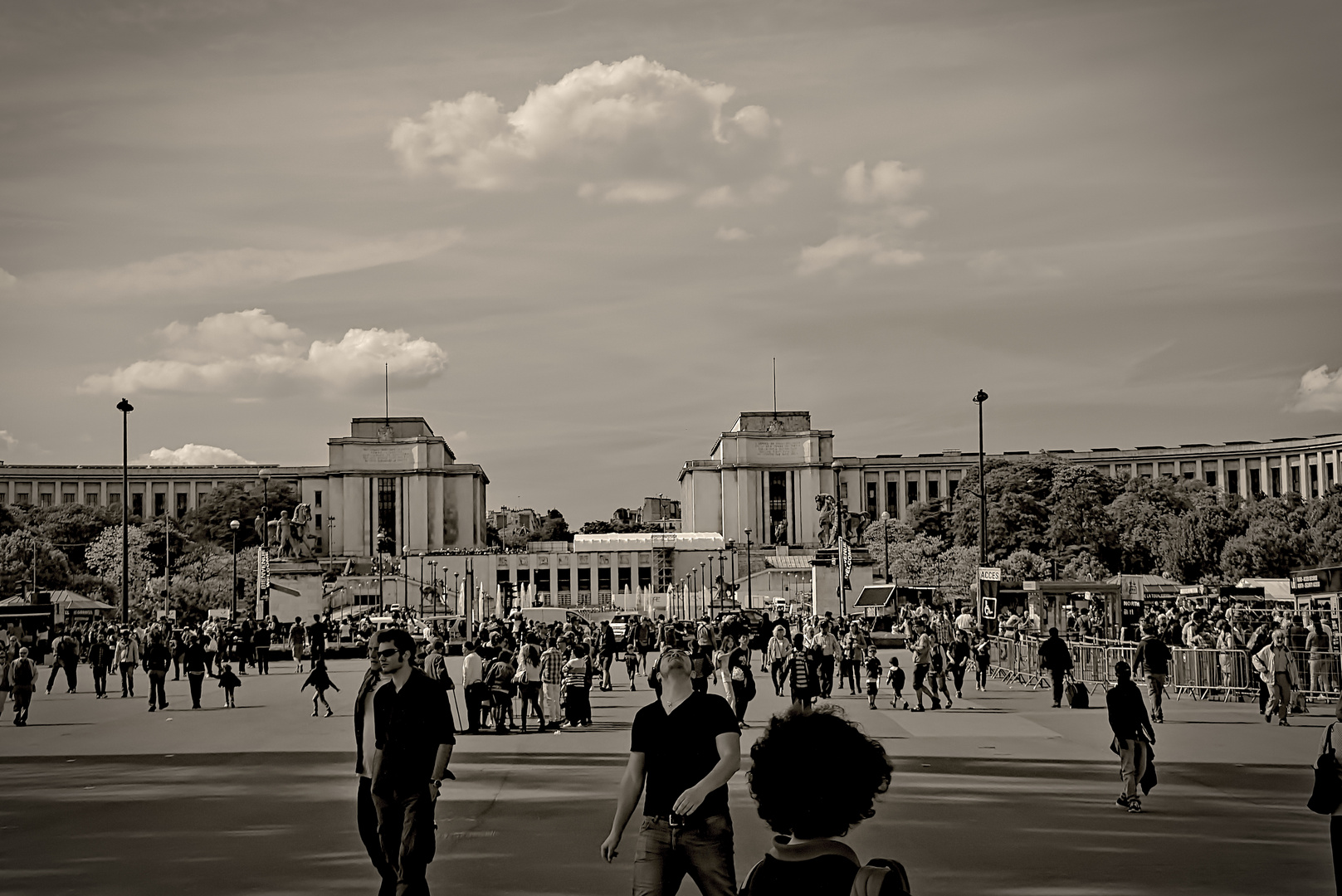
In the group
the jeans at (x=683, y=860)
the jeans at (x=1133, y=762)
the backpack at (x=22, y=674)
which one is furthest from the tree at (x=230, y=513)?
the jeans at (x=683, y=860)

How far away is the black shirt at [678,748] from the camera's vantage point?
695cm

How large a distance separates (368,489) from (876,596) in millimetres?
122682

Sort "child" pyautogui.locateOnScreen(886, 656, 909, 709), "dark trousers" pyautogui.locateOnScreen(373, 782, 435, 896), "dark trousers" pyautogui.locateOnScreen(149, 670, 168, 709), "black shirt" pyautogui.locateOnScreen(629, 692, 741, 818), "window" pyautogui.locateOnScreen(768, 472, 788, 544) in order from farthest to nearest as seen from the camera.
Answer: "window" pyautogui.locateOnScreen(768, 472, 788, 544)
"dark trousers" pyautogui.locateOnScreen(149, 670, 168, 709)
"child" pyautogui.locateOnScreen(886, 656, 909, 709)
"dark trousers" pyautogui.locateOnScreen(373, 782, 435, 896)
"black shirt" pyautogui.locateOnScreen(629, 692, 741, 818)

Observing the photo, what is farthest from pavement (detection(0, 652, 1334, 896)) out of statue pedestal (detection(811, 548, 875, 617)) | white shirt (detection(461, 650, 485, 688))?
statue pedestal (detection(811, 548, 875, 617))

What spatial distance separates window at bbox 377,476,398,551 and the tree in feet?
34.9

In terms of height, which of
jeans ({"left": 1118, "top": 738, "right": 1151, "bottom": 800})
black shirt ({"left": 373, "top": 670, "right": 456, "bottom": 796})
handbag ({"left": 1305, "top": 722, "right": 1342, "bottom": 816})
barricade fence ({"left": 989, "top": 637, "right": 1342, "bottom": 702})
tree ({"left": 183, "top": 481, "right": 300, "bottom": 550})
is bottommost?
barricade fence ({"left": 989, "top": 637, "right": 1342, "bottom": 702})

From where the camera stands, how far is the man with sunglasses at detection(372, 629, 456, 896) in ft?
26.7

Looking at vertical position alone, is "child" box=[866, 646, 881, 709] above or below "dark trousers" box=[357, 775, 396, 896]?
below

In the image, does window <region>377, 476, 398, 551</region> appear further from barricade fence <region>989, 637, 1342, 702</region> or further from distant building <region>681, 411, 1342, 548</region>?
barricade fence <region>989, 637, 1342, 702</region>

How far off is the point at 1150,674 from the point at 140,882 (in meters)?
17.7

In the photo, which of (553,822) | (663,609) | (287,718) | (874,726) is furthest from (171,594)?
(553,822)

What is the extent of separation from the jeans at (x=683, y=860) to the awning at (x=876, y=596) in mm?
57734

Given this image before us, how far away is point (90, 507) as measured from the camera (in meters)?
153

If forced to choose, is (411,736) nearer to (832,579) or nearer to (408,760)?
(408,760)
